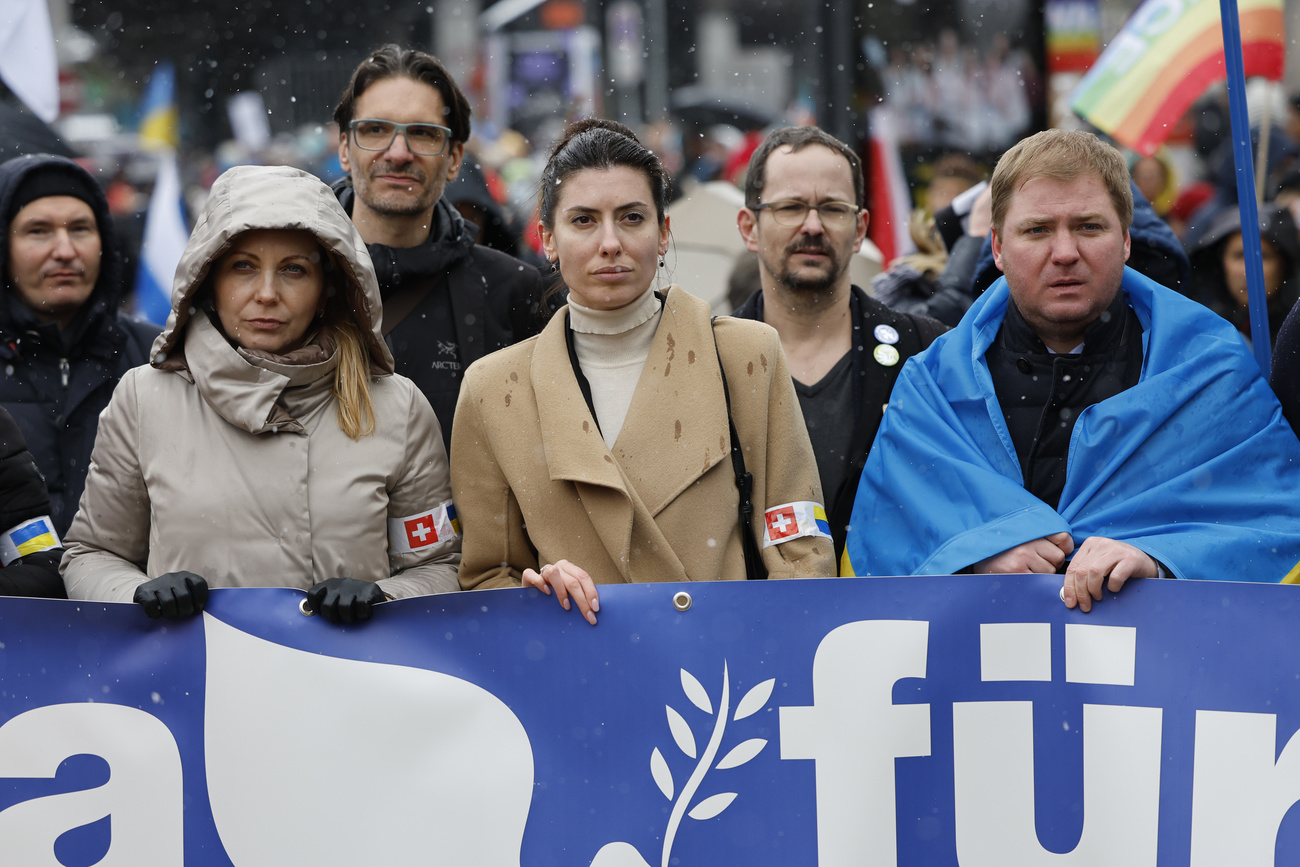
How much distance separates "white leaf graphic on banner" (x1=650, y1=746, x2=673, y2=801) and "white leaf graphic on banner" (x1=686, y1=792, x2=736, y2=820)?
0.06 meters

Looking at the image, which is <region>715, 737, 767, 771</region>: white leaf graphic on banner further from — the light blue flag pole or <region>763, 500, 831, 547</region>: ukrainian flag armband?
the light blue flag pole

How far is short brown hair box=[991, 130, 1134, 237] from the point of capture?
3.29 m

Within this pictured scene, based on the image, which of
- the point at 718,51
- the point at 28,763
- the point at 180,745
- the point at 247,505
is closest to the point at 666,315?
the point at 247,505

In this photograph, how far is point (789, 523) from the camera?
321 cm

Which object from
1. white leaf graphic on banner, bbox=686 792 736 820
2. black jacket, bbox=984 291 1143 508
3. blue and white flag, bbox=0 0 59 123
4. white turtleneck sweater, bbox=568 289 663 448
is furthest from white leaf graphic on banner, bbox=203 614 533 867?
blue and white flag, bbox=0 0 59 123

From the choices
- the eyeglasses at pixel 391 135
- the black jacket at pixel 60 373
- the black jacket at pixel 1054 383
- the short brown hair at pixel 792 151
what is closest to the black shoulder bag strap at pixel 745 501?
the black jacket at pixel 1054 383

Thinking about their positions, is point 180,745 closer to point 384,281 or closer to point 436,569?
point 436,569

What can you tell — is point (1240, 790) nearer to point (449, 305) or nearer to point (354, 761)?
point (354, 761)

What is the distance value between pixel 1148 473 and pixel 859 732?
0.90 meters

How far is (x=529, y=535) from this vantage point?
3.25 metres

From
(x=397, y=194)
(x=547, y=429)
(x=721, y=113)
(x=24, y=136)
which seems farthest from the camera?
(x=721, y=113)

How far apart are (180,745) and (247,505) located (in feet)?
1.82

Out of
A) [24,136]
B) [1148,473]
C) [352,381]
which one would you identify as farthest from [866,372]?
[24,136]

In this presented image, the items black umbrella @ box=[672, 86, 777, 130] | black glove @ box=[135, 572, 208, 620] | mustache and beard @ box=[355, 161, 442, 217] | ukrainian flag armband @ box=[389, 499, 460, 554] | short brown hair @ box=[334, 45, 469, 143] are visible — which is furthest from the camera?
black umbrella @ box=[672, 86, 777, 130]
